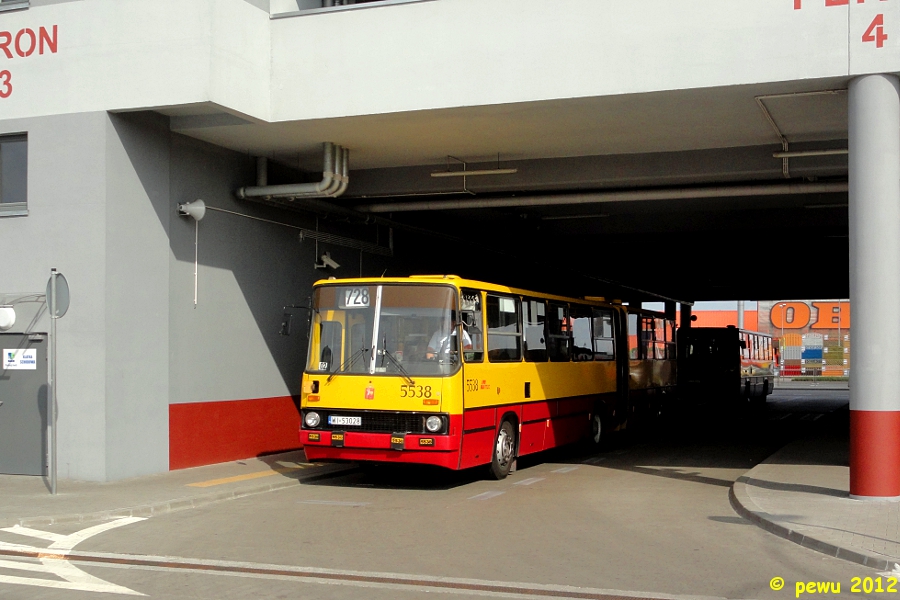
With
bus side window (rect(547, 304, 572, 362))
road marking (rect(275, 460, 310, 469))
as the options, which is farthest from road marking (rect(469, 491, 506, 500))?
bus side window (rect(547, 304, 572, 362))

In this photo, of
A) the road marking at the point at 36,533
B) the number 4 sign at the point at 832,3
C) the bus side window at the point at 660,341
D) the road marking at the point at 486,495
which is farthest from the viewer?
the bus side window at the point at 660,341

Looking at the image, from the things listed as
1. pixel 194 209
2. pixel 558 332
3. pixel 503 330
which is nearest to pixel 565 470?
pixel 558 332

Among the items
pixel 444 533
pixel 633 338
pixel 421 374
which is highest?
pixel 633 338

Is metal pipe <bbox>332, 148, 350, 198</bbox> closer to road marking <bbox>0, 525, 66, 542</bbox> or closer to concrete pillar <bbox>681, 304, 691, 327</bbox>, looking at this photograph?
road marking <bbox>0, 525, 66, 542</bbox>

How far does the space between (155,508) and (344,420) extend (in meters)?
2.95

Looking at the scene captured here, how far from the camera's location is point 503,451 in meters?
15.1

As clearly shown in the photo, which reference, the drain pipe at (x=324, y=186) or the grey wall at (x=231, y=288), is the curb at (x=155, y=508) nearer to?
the grey wall at (x=231, y=288)

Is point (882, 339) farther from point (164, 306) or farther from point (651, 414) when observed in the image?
point (651, 414)

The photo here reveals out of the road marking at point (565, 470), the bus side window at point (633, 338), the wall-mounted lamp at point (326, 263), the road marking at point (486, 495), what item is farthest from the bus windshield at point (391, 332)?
the bus side window at point (633, 338)

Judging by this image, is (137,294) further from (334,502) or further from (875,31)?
(875,31)

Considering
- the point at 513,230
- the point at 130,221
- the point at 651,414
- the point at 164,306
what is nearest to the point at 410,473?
the point at 164,306

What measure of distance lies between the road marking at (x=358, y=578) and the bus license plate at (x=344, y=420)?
484 centimetres

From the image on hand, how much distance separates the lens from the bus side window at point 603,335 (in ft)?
65.7

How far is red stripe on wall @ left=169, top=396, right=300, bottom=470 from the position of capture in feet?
50.6
